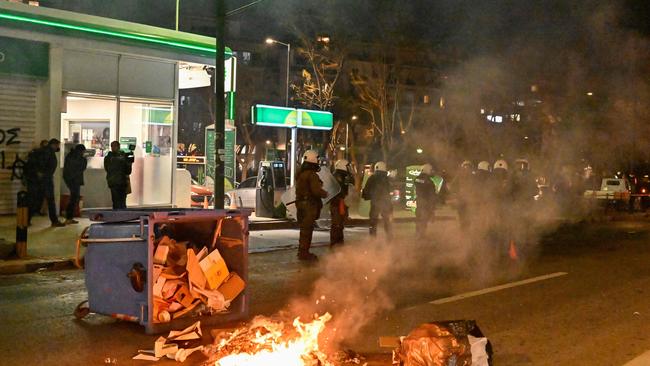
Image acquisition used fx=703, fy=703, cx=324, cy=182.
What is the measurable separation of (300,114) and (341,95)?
1964cm

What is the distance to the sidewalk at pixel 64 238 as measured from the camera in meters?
10.4

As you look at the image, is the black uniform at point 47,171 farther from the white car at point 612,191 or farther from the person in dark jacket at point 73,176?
the white car at point 612,191

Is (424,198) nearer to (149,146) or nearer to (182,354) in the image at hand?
(149,146)

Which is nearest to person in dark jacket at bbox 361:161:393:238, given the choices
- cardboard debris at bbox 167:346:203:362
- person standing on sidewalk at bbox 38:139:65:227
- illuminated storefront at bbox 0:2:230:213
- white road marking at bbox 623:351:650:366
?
person standing on sidewalk at bbox 38:139:65:227

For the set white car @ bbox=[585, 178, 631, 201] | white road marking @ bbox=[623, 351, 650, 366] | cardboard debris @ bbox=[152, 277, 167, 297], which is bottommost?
white road marking @ bbox=[623, 351, 650, 366]

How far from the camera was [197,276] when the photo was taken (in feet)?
20.8

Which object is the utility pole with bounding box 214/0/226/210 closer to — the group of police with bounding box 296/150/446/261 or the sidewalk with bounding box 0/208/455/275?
the sidewalk with bounding box 0/208/455/275

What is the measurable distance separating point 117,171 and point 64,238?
1752 mm

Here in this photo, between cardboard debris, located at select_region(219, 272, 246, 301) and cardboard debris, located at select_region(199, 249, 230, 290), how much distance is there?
4.0 inches

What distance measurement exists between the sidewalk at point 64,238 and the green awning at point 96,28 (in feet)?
13.2

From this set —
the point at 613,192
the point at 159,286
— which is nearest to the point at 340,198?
the point at 159,286

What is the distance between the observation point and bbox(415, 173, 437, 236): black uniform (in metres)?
14.3

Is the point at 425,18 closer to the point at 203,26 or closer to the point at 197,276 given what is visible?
the point at 197,276

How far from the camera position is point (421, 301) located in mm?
8195
